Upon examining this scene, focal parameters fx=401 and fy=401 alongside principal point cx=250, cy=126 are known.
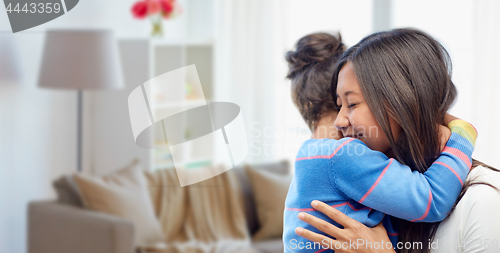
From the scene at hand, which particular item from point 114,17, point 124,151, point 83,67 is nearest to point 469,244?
point 83,67

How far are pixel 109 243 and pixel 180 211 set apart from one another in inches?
14.9

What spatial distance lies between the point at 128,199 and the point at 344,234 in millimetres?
1138

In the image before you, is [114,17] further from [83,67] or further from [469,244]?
[469,244]

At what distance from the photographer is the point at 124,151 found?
171 cm

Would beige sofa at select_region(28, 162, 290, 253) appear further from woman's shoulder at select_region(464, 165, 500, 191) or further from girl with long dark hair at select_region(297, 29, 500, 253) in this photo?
woman's shoulder at select_region(464, 165, 500, 191)

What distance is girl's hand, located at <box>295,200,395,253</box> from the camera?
54 centimetres

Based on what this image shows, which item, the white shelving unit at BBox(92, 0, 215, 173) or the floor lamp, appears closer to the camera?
the floor lamp

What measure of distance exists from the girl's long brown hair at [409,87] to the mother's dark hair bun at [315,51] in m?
0.13

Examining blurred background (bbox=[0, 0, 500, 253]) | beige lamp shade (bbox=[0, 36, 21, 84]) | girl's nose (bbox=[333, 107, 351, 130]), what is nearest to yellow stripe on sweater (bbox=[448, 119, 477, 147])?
girl's nose (bbox=[333, 107, 351, 130])

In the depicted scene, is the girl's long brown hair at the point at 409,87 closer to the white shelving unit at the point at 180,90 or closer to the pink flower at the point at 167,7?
the white shelving unit at the point at 180,90

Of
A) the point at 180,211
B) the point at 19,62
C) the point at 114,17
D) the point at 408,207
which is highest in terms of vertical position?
the point at 114,17

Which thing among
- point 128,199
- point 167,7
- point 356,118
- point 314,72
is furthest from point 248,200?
point 356,118

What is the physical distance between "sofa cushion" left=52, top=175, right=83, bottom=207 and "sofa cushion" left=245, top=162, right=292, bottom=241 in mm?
749

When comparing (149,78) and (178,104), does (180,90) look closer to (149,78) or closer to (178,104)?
(178,104)
